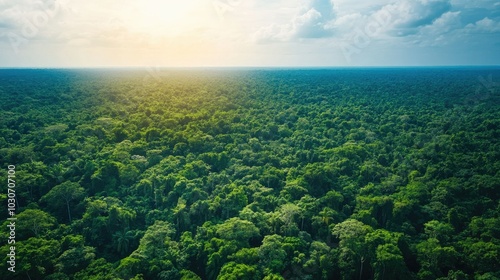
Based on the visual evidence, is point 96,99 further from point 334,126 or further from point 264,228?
point 264,228

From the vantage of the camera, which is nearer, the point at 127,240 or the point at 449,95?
the point at 127,240

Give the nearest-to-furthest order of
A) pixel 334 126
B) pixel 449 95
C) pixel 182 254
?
pixel 182 254, pixel 334 126, pixel 449 95

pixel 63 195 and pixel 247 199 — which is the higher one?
pixel 63 195

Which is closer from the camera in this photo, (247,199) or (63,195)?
(63,195)

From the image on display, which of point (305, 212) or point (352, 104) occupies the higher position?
point (352, 104)

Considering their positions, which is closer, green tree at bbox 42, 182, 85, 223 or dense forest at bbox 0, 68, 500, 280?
dense forest at bbox 0, 68, 500, 280

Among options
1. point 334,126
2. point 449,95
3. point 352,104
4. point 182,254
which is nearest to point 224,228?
point 182,254

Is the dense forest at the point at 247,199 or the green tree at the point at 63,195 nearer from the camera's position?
the dense forest at the point at 247,199

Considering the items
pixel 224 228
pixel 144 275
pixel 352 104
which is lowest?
pixel 144 275
